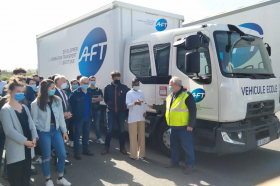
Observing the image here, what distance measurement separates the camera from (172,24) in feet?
22.5

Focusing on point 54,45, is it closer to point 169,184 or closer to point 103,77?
point 103,77

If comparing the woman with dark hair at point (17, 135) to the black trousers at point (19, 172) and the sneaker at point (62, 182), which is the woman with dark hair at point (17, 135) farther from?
the sneaker at point (62, 182)

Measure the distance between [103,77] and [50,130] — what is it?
2.89 metres

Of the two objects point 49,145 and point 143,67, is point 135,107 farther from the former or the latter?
point 49,145

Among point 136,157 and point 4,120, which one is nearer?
point 4,120

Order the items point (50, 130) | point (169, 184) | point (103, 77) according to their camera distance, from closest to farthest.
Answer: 1. point (50, 130)
2. point (169, 184)
3. point (103, 77)

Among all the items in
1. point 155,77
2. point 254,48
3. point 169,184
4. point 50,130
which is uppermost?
point 254,48

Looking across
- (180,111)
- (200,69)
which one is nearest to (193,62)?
(200,69)

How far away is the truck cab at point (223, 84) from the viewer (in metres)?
4.16

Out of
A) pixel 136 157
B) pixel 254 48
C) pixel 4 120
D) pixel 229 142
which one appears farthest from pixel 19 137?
pixel 254 48

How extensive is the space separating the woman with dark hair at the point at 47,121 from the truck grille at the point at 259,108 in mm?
3139

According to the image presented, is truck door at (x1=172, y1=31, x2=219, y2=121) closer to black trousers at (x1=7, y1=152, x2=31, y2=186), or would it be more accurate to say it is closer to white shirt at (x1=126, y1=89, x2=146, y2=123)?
white shirt at (x1=126, y1=89, x2=146, y2=123)

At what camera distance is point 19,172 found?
3.26m

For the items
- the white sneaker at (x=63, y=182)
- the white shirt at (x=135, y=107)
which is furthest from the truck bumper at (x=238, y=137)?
the white sneaker at (x=63, y=182)
